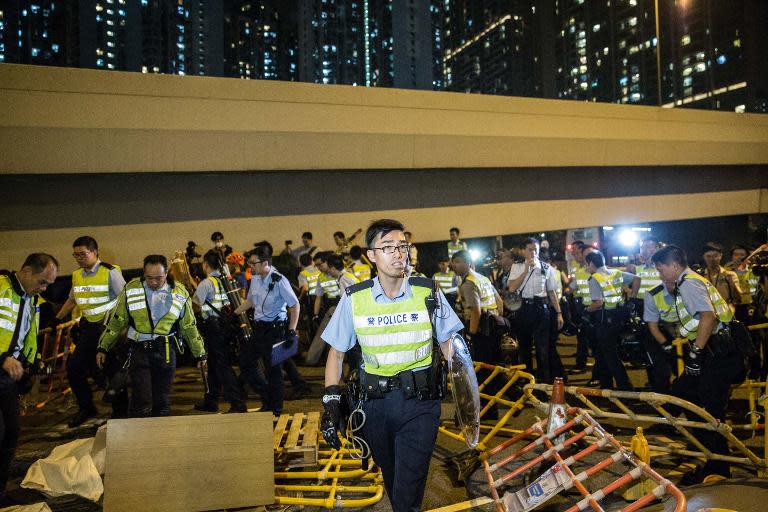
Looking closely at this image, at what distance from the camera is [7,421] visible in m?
4.38

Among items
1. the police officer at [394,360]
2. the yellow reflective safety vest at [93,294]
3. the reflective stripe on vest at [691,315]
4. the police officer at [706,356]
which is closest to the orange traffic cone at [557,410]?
the police officer at [706,356]

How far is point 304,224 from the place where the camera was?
47.9ft

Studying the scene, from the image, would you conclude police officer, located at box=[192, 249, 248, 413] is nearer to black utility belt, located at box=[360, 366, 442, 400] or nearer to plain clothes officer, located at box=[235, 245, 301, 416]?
plain clothes officer, located at box=[235, 245, 301, 416]

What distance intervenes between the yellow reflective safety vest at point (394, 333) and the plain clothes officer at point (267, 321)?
11.6ft

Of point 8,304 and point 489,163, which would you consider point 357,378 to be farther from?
point 489,163

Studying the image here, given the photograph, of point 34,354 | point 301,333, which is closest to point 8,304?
point 34,354

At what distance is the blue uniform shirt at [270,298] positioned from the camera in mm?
6660

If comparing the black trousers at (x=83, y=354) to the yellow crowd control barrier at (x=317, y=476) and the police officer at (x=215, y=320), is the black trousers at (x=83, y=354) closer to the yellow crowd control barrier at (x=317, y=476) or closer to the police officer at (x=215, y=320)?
the police officer at (x=215, y=320)

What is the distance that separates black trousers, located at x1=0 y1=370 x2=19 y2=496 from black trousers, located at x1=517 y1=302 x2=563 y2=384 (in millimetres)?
6072

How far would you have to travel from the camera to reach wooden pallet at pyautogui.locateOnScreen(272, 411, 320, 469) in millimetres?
4969

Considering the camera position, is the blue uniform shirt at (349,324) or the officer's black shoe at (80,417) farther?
the officer's black shoe at (80,417)

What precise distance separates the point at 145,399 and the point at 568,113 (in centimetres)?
1527

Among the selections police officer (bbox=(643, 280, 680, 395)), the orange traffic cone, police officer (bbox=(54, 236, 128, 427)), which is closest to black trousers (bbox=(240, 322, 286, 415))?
police officer (bbox=(54, 236, 128, 427))

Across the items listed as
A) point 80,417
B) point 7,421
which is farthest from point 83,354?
point 7,421
